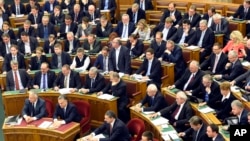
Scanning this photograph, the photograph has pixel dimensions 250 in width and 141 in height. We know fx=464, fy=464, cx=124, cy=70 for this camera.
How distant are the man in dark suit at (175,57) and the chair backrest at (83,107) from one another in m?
2.34

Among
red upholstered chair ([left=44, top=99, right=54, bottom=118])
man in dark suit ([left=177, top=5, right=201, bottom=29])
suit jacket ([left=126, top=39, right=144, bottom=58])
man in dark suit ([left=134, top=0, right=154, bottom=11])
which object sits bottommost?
red upholstered chair ([left=44, top=99, right=54, bottom=118])

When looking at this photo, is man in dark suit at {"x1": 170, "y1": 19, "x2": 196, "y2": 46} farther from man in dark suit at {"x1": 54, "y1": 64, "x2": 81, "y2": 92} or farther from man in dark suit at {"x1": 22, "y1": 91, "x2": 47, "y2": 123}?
man in dark suit at {"x1": 22, "y1": 91, "x2": 47, "y2": 123}

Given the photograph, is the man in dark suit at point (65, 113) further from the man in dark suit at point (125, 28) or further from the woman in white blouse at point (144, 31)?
the man in dark suit at point (125, 28)

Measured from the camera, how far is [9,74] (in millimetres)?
9734

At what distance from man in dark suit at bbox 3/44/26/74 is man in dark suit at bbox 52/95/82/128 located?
263cm

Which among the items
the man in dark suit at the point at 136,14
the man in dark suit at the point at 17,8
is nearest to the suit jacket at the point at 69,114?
the man in dark suit at the point at 136,14

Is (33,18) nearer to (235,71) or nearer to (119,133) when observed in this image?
(235,71)

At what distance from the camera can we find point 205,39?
35.3 feet

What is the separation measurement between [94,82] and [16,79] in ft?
5.72

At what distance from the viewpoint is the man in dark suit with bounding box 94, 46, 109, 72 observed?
32.9 feet

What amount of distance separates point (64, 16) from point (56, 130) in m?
5.81

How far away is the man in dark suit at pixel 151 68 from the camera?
9430mm

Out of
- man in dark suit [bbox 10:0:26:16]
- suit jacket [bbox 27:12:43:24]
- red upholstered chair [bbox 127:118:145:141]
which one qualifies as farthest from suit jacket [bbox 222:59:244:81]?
man in dark suit [bbox 10:0:26:16]

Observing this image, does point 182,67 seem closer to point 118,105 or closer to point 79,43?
point 118,105
